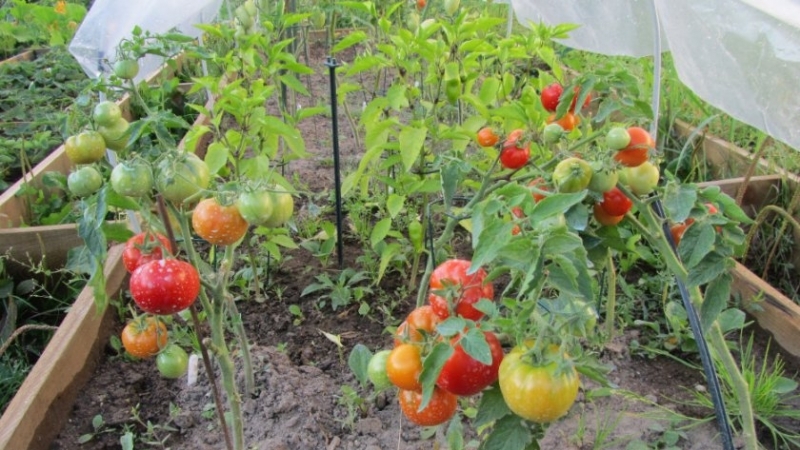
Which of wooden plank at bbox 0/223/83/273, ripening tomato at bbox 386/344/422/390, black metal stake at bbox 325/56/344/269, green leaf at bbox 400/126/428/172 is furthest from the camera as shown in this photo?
wooden plank at bbox 0/223/83/273

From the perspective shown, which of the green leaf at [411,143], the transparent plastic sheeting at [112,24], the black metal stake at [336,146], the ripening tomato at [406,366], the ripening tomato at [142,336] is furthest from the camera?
the black metal stake at [336,146]

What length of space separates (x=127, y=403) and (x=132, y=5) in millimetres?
1163

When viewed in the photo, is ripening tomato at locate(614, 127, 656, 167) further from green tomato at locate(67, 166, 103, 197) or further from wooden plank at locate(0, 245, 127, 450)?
wooden plank at locate(0, 245, 127, 450)

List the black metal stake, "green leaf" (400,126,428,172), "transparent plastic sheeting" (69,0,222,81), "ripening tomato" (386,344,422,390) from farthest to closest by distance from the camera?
1. the black metal stake
2. "transparent plastic sheeting" (69,0,222,81)
3. "green leaf" (400,126,428,172)
4. "ripening tomato" (386,344,422,390)

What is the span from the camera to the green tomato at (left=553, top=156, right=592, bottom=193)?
3.22 ft

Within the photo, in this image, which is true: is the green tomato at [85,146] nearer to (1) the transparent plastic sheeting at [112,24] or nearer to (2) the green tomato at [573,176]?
(2) the green tomato at [573,176]

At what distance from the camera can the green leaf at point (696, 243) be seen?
3.13ft

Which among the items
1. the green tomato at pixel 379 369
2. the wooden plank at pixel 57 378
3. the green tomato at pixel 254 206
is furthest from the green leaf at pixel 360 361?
the wooden plank at pixel 57 378

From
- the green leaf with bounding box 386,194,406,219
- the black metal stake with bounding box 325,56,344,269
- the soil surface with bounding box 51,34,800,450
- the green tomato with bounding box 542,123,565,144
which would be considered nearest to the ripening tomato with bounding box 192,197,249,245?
the green tomato with bounding box 542,123,565,144

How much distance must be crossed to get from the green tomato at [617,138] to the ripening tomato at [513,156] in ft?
1.04

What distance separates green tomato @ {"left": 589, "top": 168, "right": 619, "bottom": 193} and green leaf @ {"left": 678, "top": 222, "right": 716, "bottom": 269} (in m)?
0.13

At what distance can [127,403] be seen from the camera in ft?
6.04

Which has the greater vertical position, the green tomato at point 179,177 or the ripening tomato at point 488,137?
the green tomato at point 179,177

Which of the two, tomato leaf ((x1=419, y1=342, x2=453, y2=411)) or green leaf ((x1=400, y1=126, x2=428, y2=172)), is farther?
green leaf ((x1=400, y1=126, x2=428, y2=172))
